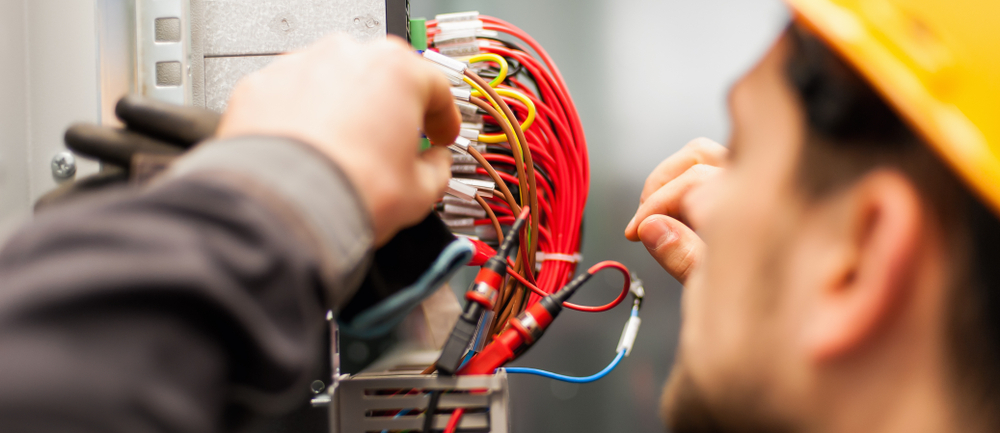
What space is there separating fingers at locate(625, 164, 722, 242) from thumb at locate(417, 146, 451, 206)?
1.30 ft

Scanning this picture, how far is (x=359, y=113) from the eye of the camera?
0.31 metres

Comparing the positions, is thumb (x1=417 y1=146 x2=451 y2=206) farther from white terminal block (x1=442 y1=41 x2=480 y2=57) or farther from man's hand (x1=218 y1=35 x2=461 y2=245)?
white terminal block (x1=442 y1=41 x2=480 y2=57)

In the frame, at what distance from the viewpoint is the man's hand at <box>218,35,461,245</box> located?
301 mm

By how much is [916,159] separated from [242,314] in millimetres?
345

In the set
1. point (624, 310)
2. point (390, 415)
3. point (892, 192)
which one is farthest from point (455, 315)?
point (624, 310)

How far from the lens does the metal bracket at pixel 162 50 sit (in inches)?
20.4

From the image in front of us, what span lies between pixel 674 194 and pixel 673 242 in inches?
3.2

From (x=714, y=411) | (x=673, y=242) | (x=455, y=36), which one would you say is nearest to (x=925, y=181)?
(x=714, y=411)

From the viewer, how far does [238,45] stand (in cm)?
55

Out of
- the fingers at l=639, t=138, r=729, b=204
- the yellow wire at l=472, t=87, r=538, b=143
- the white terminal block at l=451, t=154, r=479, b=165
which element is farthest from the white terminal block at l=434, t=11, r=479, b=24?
the fingers at l=639, t=138, r=729, b=204

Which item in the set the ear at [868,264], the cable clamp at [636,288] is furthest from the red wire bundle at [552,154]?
the ear at [868,264]

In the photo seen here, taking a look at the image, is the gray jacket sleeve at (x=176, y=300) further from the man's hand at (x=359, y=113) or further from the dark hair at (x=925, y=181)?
the dark hair at (x=925, y=181)

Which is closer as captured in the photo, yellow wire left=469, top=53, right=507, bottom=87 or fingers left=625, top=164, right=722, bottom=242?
fingers left=625, top=164, right=722, bottom=242

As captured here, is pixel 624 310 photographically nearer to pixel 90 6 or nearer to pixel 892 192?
pixel 892 192
